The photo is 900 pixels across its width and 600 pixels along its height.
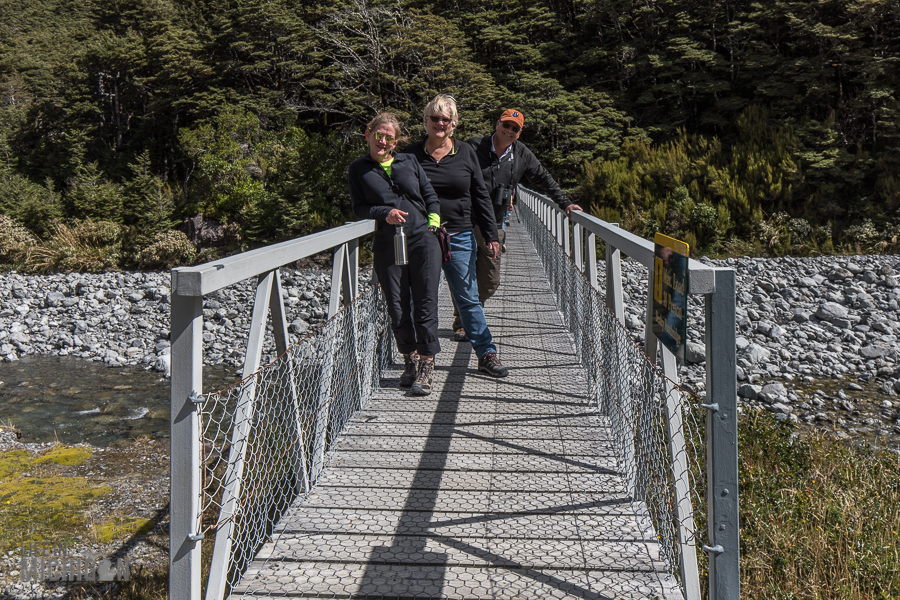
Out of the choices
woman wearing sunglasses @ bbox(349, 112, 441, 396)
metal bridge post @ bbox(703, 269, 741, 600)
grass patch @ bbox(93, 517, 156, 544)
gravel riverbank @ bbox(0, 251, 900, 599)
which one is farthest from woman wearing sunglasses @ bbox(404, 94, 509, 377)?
grass patch @ bbox(93, 517, 156, 544)

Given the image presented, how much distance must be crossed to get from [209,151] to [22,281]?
26.7ft

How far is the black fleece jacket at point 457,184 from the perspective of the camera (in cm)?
406

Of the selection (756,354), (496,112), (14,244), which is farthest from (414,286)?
(14,244)

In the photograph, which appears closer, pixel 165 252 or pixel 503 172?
pixel 503 172

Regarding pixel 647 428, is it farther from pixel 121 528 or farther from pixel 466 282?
pixel 121 528

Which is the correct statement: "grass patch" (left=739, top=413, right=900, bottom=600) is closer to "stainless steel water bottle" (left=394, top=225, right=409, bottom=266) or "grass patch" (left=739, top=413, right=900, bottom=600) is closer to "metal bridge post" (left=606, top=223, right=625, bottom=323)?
"metal bridge post" (left=606, top=223, right=625, bottom=323)

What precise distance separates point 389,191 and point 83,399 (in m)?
9.25

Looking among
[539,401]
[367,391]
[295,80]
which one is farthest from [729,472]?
[295,80]

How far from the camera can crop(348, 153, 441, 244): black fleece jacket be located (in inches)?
147

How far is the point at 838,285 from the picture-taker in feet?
48.6

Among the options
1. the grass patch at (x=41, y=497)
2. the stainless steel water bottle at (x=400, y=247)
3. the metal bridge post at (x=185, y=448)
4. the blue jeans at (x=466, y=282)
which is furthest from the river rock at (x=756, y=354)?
the metal bridge post at (x=185, y=448)

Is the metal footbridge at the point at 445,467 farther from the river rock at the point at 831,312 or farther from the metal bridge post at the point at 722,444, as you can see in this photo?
the river rock at the point at 831,312

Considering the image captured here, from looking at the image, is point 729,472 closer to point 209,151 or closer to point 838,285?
point 838,285

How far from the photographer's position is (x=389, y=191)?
3744mm
